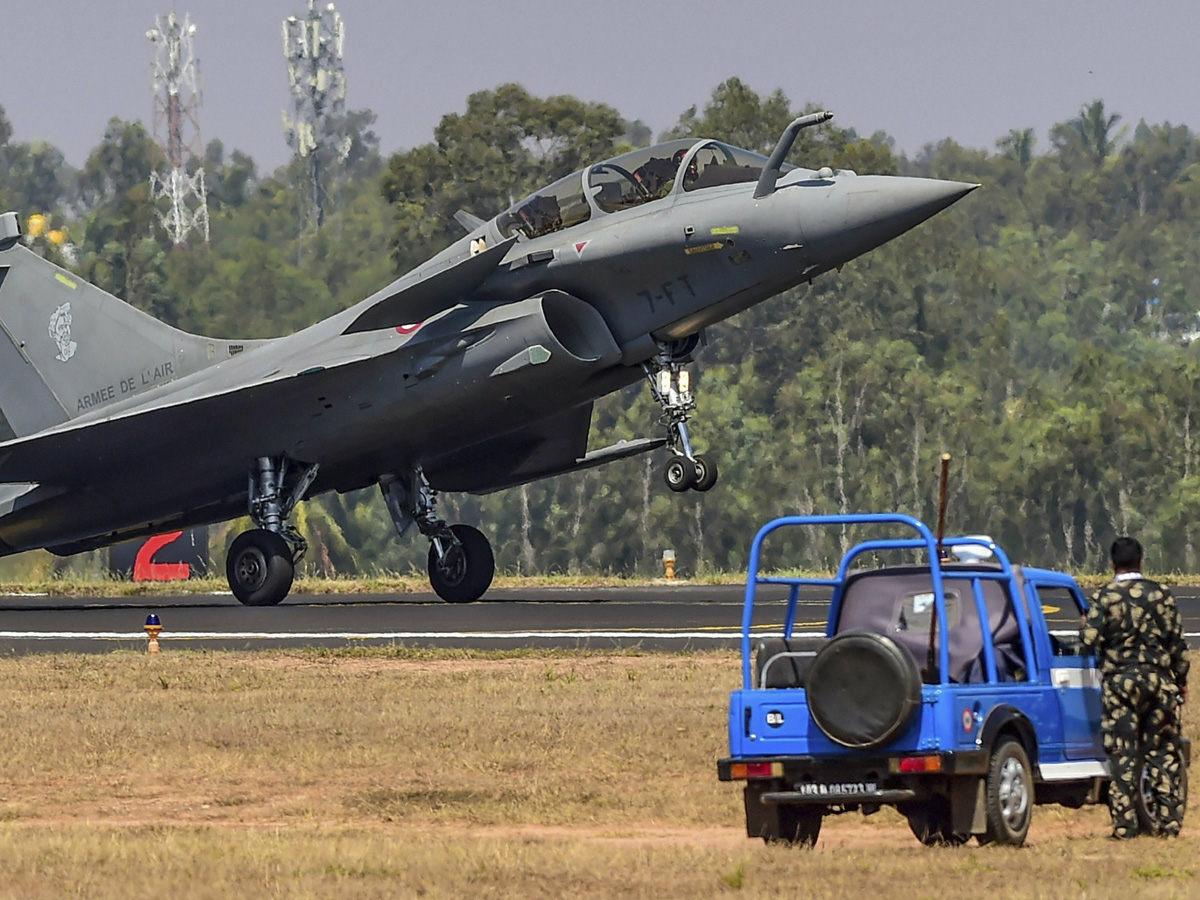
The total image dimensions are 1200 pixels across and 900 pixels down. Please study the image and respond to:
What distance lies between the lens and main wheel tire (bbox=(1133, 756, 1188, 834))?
9.34 meters

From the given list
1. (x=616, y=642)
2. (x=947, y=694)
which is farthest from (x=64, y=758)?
(x=616, y=642)

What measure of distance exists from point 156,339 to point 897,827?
18.6 meters

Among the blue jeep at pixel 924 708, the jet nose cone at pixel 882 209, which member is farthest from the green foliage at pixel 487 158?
the blue jeep at pixel 924 708

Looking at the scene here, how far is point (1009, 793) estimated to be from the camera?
29.4ft

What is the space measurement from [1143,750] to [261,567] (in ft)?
55.8

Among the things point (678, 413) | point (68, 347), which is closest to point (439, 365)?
point (678, 413)

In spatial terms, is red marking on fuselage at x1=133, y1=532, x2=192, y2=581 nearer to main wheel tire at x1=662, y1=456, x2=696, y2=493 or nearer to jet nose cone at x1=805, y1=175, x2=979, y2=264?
main wheel tire at x1=662, y1=456, x2=696, y2=493

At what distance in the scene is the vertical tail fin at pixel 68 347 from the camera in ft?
87.5

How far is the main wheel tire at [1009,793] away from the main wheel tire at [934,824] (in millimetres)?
161

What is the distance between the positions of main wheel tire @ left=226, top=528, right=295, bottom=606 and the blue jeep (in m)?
15.5

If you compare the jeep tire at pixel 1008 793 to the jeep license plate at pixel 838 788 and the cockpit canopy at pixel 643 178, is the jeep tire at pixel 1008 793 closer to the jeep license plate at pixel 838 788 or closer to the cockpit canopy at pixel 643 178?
the jeep license plate at pixel 838 788

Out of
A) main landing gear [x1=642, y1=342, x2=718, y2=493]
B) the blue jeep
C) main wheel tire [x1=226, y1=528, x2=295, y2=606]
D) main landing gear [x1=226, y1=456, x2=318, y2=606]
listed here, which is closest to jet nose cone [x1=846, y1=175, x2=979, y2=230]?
main landing gear [x1=642, y1=342, x2=718, y2=493]

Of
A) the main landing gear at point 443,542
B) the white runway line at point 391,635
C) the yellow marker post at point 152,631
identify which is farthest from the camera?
the main landing gear at point 443,542

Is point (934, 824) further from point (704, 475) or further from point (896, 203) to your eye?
point (704, 475)
